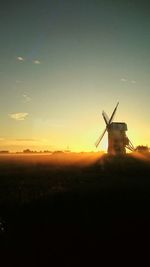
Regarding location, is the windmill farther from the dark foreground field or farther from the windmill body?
the dark foreground field

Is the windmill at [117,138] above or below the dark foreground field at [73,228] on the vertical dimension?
above

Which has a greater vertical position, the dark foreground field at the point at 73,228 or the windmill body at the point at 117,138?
the windmill body at the point at 117,138

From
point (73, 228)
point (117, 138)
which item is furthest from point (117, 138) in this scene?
point (73, 228)

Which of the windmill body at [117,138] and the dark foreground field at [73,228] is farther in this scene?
the windmill body at [117,138]

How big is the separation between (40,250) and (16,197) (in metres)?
11.9

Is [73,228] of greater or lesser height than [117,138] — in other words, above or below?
below

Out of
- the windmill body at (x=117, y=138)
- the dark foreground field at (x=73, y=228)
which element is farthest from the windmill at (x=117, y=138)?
the dark foreground field at (x=73, y=228)

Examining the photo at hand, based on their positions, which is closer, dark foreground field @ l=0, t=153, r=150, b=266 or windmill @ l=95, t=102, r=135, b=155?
dark foreground field @ l=0, t=153, r=150, b=266

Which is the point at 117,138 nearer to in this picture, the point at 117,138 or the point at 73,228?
the point at 117,138

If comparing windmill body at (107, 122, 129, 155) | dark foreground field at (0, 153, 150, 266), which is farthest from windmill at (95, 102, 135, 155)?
dark foreground field at (0, 153, 150, 266)

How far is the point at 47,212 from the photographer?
882 inches

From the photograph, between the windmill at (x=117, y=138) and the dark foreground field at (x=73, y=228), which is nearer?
the dark foreground field at (x=73, y=228)

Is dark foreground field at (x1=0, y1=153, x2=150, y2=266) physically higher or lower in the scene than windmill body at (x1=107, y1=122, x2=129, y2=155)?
lower

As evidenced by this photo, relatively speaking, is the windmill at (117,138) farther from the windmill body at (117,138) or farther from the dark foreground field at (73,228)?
the dark foreground field at (73,228)
